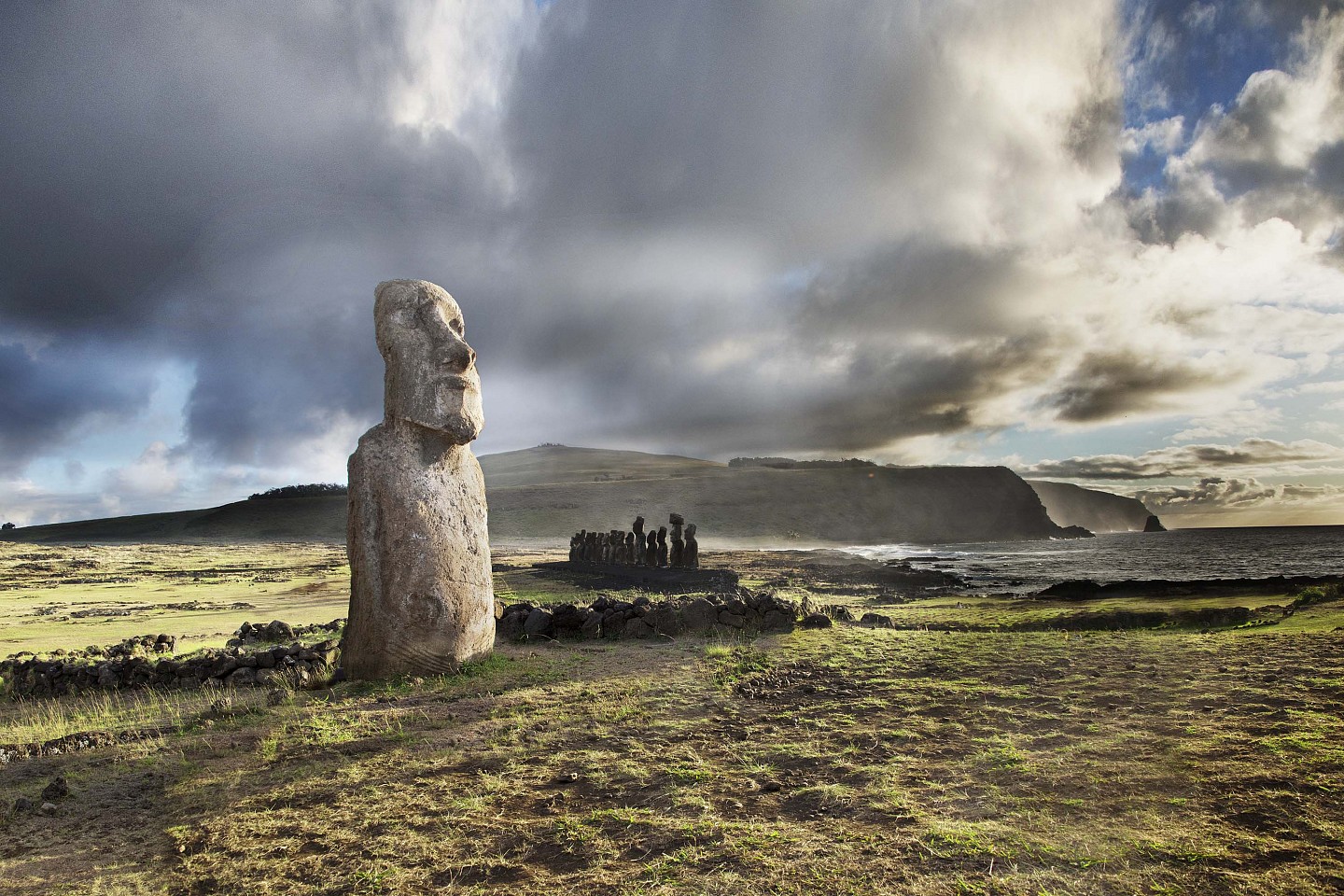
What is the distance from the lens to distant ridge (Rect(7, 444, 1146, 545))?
10200 centimetres

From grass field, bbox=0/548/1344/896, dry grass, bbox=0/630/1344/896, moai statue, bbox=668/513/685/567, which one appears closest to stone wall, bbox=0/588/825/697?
grass field, bbox=0/548/1344/896

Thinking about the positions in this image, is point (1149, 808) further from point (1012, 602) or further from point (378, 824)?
point (1012, 602)

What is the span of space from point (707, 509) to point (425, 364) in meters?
102

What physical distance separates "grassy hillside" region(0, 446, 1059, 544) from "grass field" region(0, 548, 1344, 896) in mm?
85250

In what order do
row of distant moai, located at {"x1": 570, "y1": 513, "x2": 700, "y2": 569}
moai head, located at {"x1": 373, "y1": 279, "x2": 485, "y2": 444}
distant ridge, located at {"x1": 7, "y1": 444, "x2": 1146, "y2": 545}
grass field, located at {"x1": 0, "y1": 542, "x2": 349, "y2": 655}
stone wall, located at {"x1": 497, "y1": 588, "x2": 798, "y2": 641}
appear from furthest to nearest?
1. distant ridge, located at {"x1": 7, "y1": 444, "x2": 1146, "y2": 545}
2. row of distant moai, located at {"x1": 570, "y1": 513, "x2": 700, "y2": 569}
3. grass field, located at {"x1": 0, "y1": 542, "x2": 349, "y2": 655}
4. stone wall, located at {"x1": 497, "y1": 588, "x2": 798, "y2": 641}
5. moai head, located at {"x1": 373, "y1": 279, "x2": 485, "y2": 444}

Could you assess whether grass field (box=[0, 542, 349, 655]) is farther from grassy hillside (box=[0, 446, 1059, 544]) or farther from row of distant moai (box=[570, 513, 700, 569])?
grassy hillside (box=[0, 446, 1059, 544])

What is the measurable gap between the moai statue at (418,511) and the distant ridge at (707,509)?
260ft

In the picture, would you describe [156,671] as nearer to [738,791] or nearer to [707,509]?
[738,791]

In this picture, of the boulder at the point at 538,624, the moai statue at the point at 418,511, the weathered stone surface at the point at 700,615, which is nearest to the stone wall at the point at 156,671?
the moai statue at the point at 418,511

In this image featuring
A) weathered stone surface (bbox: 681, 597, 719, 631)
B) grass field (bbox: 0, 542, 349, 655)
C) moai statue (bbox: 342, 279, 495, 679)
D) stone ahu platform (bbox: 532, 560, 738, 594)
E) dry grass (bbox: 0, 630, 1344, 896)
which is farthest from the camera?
stone ahu platform (bbox: 532, 560, 738, 594)

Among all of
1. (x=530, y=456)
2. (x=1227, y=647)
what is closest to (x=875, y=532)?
(x=530, y=456)

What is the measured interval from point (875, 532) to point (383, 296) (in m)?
121

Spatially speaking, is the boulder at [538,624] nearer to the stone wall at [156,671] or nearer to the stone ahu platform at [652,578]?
the stone wall at [156,671]

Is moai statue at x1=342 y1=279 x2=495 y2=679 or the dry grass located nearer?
the dry grass
